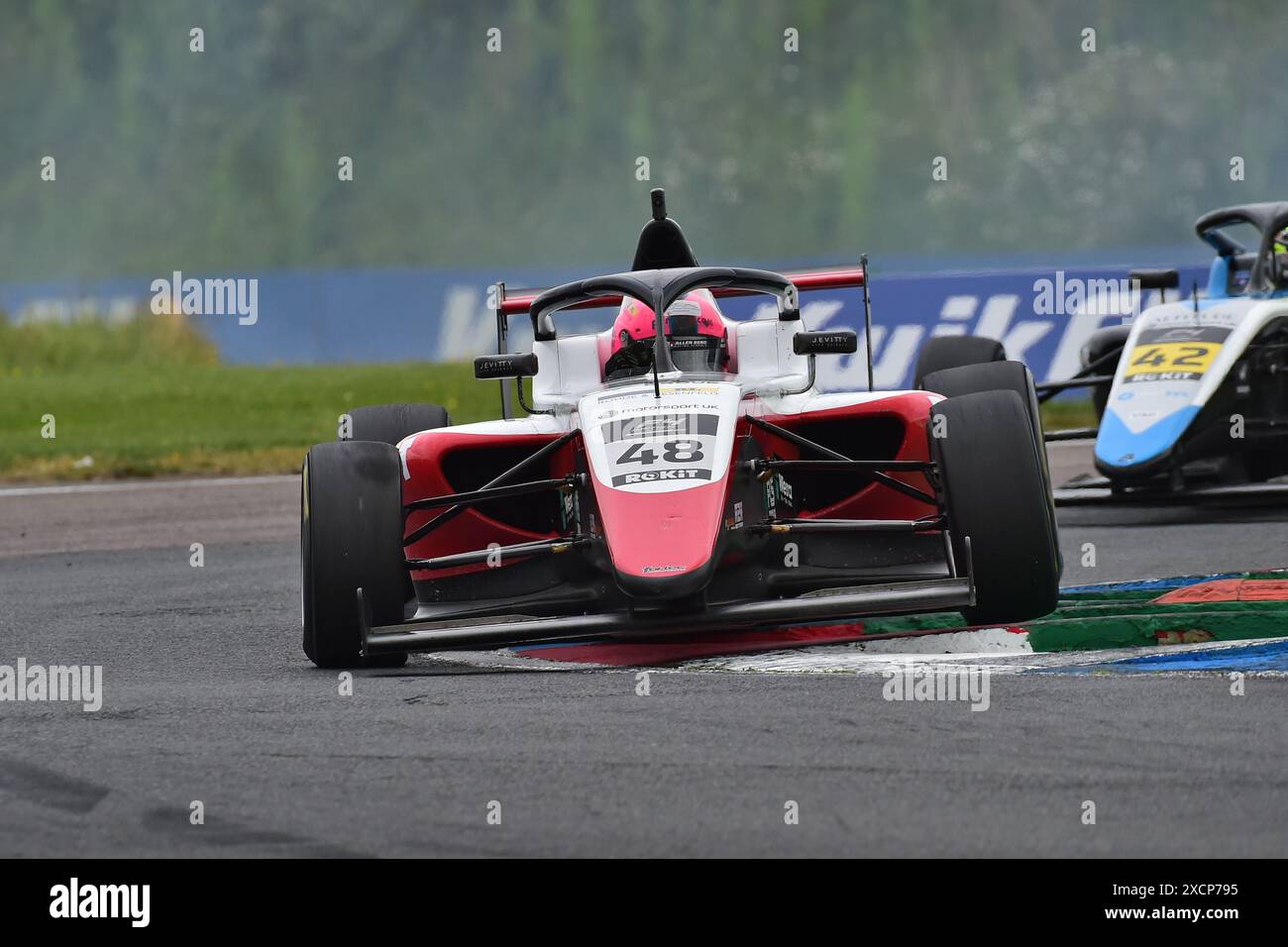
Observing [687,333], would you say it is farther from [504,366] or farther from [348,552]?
[348,552]

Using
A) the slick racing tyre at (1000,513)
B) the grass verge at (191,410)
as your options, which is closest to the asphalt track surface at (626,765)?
the slick racing tyre at (1000,513)

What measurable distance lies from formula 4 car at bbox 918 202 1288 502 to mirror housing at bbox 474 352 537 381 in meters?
3.25

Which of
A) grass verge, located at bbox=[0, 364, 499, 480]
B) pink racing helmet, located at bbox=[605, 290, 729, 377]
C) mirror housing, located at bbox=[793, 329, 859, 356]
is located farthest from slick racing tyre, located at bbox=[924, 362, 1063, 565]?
grass verge, located at bbox=[0, 364, 499, 480]

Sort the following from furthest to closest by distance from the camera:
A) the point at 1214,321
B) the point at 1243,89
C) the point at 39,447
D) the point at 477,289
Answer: the point at 1243,89 → the point at 477,289 → the point at 39,447 → the point at 1214,321

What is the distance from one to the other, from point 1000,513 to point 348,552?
211cm

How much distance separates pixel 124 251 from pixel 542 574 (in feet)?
100

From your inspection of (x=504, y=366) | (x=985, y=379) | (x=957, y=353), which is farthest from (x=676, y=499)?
(x=957, y=353)

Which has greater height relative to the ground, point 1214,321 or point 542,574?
point 1214,321

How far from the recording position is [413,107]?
123 feet

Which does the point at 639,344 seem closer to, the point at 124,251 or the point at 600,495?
the point at 600,495

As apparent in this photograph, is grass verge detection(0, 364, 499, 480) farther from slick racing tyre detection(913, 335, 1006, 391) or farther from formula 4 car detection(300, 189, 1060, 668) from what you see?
formula 4 car detection(300, 189, 1060, 668)

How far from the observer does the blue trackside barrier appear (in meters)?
15.9

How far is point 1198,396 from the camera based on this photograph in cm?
1016
